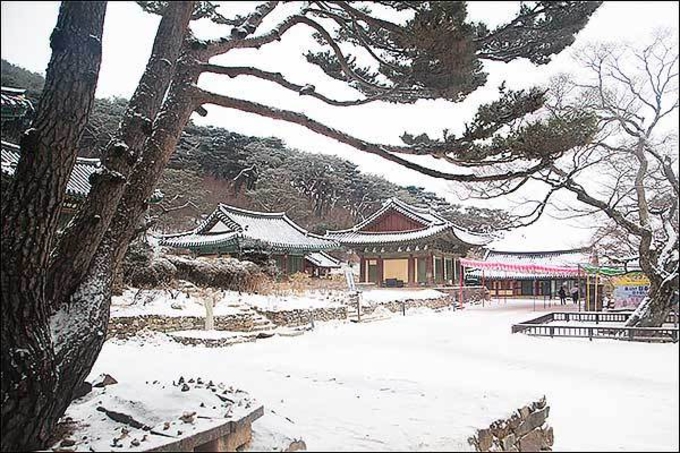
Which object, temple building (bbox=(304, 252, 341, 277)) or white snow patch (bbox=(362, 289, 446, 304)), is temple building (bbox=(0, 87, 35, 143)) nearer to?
white snow patch (bbox=(362, 289, 446, 304))

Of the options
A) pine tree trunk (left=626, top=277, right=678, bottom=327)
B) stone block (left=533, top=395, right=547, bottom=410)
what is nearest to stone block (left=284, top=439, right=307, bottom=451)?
stone block (left=533, top=395, right=547, bottom=410)

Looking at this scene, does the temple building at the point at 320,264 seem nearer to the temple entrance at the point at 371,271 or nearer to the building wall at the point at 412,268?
the temple entrance at the point at 371,271

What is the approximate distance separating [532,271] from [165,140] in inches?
329

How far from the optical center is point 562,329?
5.96 meters

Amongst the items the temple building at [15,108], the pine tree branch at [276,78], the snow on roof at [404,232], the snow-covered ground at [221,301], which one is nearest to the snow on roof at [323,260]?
the snow on roof at [404,232]

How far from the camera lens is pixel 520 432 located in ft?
8.19

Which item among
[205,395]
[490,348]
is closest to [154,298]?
[490,348]

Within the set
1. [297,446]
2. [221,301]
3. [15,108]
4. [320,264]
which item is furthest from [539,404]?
[320,264]

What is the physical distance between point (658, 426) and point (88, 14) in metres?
2.19

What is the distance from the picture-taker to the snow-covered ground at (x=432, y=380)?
1.80 metres

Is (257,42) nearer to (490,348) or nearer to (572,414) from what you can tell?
(572,414)

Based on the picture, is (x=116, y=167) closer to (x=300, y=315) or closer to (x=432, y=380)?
(x=432, y=380)

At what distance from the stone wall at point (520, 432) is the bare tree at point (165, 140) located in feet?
3.83

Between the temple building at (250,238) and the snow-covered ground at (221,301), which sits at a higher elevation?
the temple building at (250,238)
